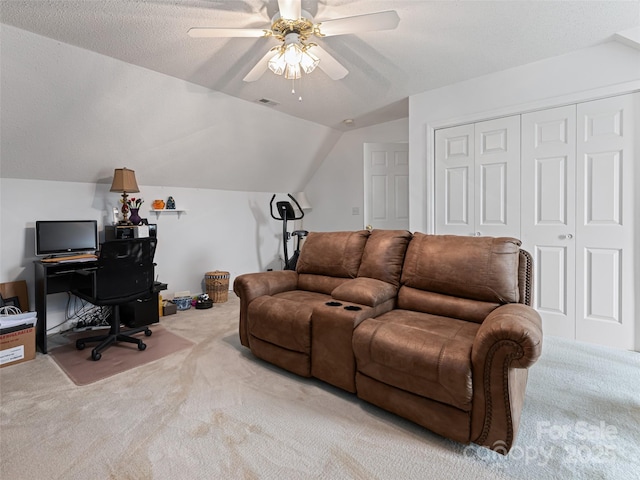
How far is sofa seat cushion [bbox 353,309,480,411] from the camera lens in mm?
1501

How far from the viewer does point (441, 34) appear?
2.45 metres

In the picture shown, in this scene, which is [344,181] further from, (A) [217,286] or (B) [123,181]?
(B) [123,181]

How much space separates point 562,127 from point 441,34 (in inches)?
55.2

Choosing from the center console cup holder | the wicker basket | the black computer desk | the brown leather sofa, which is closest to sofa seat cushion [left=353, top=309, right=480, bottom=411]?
the brown leather sofa

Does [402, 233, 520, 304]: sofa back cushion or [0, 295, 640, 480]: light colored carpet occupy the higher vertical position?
[402, 233, 520, 304]: sofa back cushion

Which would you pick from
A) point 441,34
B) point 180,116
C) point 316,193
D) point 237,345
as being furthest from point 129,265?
point 316,193

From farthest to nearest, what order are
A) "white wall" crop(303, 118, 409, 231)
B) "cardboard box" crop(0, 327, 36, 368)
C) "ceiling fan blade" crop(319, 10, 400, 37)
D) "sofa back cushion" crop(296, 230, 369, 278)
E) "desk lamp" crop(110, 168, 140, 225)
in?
"white wall" crop(303, 118, 409, 231) < "desk lamp" crop(110, 168, 140, 225) < "sofa back cushion" crop(296, 230, 369, 278) < "cardboard box" crop(0, 327, 36, 368) < "ceiling fan blade" crop(319, 10, 400, 37)

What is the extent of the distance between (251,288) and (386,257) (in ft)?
3.59

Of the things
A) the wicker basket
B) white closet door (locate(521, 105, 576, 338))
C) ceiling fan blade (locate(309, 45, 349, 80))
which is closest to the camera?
ceiling fan blade (locate(309, 45, 349, 80))

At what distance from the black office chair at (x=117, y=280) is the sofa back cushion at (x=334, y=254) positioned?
1.37m

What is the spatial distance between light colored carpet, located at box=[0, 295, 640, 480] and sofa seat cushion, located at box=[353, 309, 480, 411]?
0.26 meters

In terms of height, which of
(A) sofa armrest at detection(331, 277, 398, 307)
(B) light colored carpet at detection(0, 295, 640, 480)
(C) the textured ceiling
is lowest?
(B) light colored carpet at detection(0, 295, 640, 480)

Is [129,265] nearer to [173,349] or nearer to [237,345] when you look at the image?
[173,349]

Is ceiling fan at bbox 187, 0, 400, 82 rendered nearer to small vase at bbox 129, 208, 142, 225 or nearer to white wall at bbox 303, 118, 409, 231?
small vase at bbox 129, 208, 142, 225
